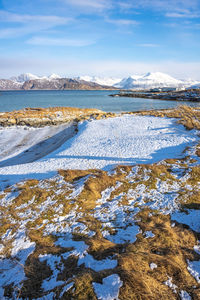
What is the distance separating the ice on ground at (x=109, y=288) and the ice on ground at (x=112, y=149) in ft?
25.6

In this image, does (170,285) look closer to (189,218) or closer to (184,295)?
(184,295)

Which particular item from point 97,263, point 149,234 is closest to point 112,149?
point 149,234

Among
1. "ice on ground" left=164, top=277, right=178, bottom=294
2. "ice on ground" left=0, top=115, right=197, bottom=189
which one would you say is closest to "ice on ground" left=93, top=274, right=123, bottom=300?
"ice on ground" left=164, top=277, right=178, bottom=294

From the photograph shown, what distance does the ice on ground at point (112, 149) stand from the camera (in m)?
12.0

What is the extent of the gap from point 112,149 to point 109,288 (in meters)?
12.4

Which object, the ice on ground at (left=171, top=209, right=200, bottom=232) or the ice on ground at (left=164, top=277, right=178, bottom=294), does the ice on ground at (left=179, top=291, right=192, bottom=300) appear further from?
the ice on ground at (left=171, top=209, right=200, bottom=232)

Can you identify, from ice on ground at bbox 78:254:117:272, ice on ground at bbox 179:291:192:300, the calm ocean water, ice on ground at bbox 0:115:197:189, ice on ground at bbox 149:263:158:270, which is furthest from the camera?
the calm ocean water

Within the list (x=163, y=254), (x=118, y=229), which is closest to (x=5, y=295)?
(x=118, y=229)

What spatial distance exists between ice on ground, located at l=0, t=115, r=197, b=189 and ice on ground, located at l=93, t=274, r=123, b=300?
307 inches

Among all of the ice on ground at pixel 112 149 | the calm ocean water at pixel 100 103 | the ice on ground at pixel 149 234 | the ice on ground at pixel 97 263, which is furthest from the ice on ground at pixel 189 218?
the calm ocean water at pixel 100 103

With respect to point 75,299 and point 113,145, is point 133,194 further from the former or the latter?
point 113,145

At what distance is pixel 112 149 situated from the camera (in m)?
15.4

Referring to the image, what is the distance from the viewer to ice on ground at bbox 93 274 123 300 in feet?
10.8

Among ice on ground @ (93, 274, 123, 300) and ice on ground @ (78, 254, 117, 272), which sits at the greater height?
ice on ground @ (93, 274, 123, 300)
